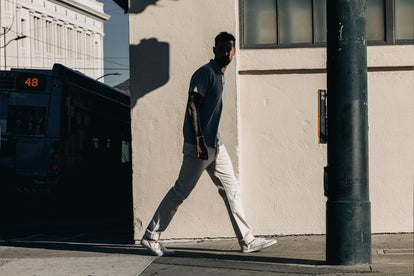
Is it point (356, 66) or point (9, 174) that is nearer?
point (356, 66)

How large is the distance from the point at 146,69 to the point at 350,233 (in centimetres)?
311

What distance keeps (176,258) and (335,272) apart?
5.54ft

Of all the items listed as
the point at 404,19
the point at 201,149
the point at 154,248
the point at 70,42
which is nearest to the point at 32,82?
the point at 154,248

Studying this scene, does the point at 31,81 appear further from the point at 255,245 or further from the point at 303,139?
the point at 255,245

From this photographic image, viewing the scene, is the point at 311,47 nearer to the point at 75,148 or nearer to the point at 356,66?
the point at 356,66

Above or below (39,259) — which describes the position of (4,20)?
above

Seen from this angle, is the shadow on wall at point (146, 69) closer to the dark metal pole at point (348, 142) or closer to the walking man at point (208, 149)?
the walking man at point (208, 149)

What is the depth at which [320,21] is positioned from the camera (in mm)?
7676

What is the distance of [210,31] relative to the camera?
741 centimetres

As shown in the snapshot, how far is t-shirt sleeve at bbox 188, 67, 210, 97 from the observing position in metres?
6.03

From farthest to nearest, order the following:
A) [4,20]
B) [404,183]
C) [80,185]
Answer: [4,20], [80,185], [404,183]

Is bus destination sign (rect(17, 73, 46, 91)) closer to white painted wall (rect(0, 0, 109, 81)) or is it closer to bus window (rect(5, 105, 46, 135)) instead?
bus window (rect(5, 105, 46, 135))

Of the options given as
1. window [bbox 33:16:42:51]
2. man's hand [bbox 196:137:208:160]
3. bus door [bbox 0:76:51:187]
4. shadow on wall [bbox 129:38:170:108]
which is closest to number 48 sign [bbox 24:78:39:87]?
bus door [bbox 0:76:51:187]

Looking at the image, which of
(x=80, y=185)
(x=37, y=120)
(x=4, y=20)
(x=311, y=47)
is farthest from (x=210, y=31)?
(x=4, y=20)
